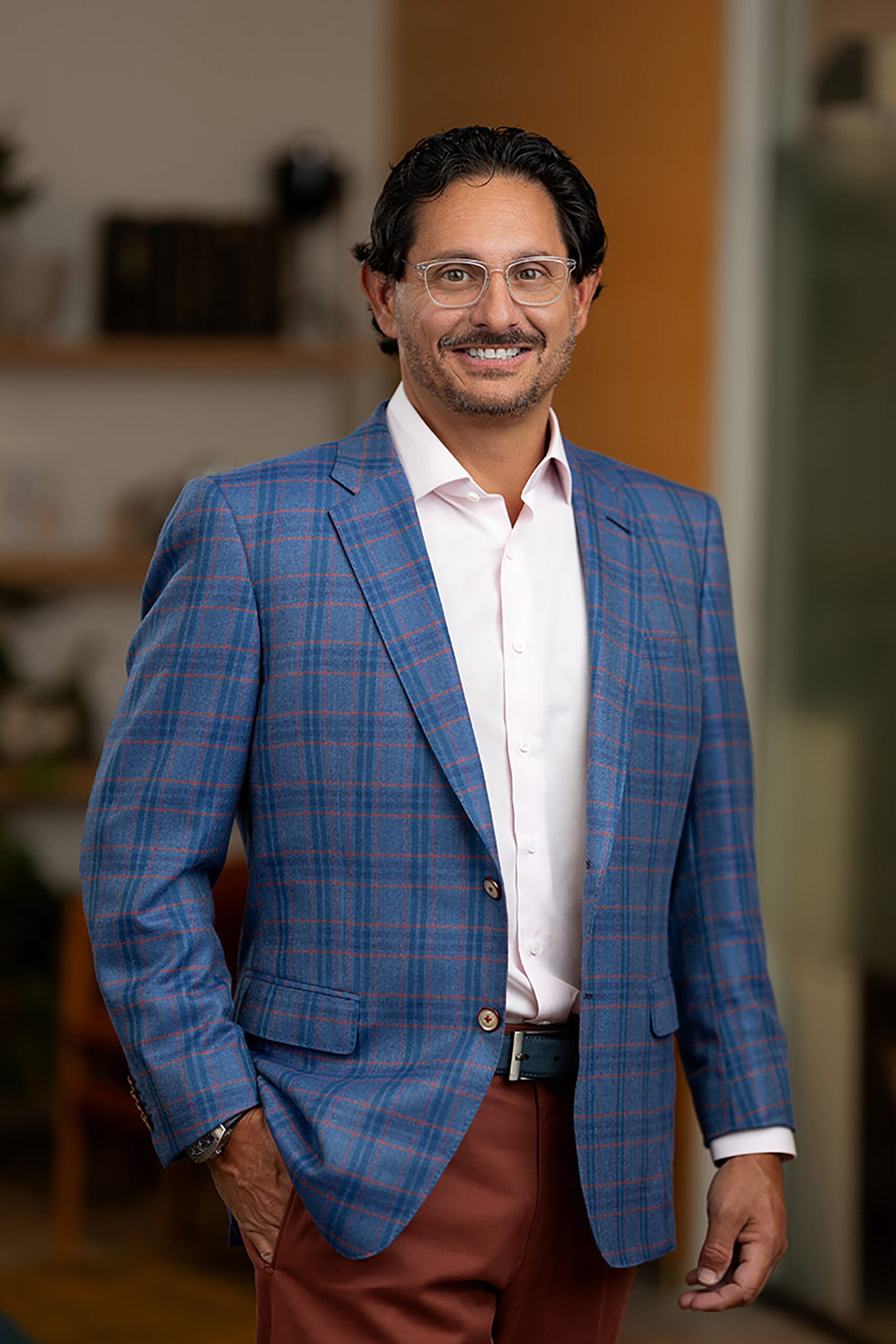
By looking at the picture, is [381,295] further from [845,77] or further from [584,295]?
[845,77]

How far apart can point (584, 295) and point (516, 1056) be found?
722mm

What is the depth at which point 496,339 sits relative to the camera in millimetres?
1377

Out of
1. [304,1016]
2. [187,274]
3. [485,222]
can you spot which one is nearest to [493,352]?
[485,222]

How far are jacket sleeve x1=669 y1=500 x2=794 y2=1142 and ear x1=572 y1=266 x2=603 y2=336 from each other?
0.27m

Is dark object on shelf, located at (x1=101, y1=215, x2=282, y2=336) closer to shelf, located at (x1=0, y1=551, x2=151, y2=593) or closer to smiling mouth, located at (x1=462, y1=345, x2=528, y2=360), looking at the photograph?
shelf, located at (x1=0, y1=551, x2=151, y2=593)

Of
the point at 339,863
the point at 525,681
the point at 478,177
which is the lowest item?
the point at 339,863

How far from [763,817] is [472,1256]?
6.58ft

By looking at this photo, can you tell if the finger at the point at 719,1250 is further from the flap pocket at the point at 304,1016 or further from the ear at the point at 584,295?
the ear at the point at 584,295

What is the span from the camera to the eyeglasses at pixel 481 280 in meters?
1.39

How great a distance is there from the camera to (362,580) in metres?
1.39

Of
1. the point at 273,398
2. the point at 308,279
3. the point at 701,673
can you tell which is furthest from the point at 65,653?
the point at 701,673

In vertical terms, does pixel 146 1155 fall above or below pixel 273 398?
below

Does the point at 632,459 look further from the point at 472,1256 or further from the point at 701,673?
the point at 472,1256

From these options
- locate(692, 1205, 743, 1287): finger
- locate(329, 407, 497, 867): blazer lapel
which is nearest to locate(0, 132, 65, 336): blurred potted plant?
locate(329, 407, 497, 867): blazer lapel
